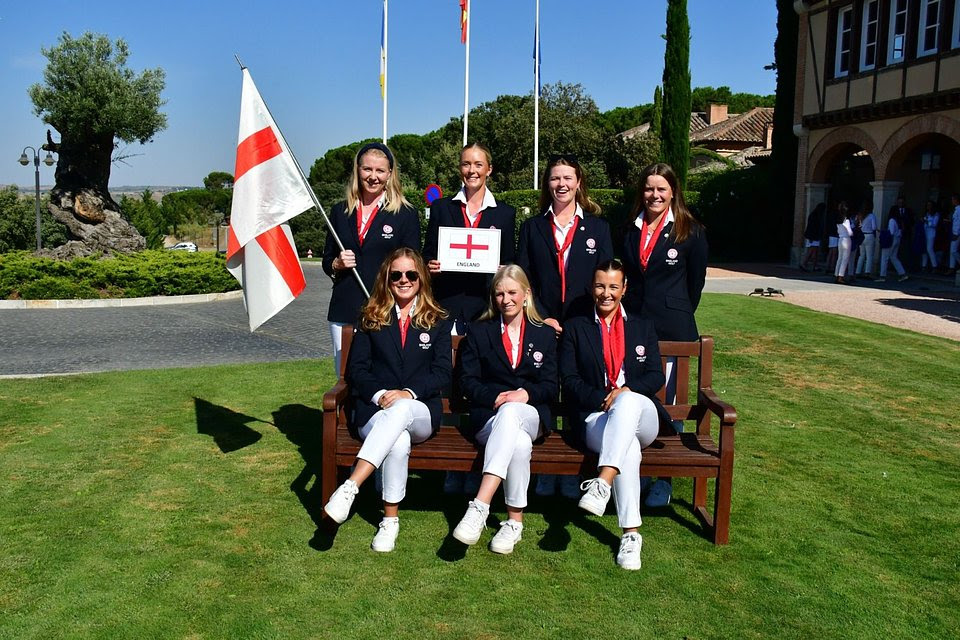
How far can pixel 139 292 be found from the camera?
729 inches

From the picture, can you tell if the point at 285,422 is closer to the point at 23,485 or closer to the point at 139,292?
the point at 23,485

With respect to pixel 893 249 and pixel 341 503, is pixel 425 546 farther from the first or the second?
pixel 893 249

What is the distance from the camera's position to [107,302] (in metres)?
18.1

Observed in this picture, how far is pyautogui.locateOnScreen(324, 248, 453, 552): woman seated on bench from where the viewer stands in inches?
187

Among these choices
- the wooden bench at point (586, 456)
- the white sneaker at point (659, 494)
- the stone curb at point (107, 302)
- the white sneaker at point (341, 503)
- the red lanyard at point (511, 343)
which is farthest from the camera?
the stone curb at point (107, 302)

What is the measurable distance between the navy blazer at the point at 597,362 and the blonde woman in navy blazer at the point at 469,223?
0.74 metres

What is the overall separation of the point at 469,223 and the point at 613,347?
4.05 ft

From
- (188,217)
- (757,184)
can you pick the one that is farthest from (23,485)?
(188,217)

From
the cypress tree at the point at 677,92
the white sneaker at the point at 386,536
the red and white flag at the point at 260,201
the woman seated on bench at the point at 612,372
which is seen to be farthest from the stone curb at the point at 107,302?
the cypress tree at the point at 677,92

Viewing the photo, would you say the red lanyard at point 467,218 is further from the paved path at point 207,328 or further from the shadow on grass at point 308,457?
the paved path at point 207,328

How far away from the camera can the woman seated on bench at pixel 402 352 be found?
474 centimetres

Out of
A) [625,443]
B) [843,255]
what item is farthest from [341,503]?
[843,255]

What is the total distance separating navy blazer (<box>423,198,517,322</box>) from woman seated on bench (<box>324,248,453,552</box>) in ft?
1.32

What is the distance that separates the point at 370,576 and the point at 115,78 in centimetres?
2179
